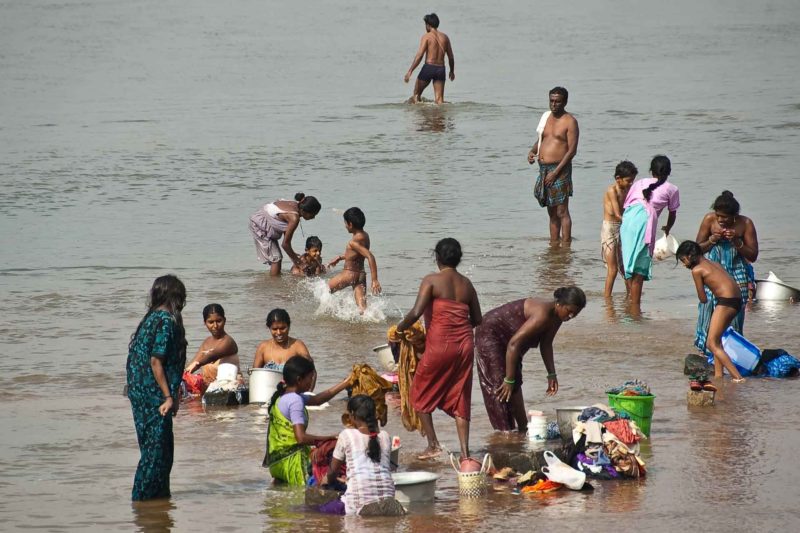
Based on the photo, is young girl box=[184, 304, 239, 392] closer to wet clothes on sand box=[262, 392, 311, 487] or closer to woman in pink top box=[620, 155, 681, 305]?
wet clothes on sand box=[262, 392, 311, 487]

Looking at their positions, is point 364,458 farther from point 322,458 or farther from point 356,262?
point 356,262

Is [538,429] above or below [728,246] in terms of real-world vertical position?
below

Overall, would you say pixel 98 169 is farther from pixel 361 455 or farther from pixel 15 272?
pixel 361 455

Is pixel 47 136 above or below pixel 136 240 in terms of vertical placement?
above

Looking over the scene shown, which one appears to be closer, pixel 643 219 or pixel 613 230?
pixel 643 219

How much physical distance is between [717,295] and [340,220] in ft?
26.5

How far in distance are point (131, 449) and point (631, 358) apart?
3891 mm

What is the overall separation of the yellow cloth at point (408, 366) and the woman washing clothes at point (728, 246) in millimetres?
2765

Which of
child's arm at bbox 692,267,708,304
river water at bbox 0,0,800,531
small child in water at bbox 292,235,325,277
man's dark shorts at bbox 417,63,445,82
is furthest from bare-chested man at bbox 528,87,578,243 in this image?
man's dark shorts at bbox 417,63,445,82

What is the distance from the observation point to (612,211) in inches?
498

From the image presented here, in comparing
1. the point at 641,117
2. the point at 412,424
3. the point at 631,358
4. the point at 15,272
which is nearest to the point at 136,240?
the point at 15,272

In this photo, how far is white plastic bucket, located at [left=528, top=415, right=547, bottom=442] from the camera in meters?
8.38

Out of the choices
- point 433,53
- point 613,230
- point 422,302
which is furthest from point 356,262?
point 433,53

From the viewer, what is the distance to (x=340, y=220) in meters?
17.4
